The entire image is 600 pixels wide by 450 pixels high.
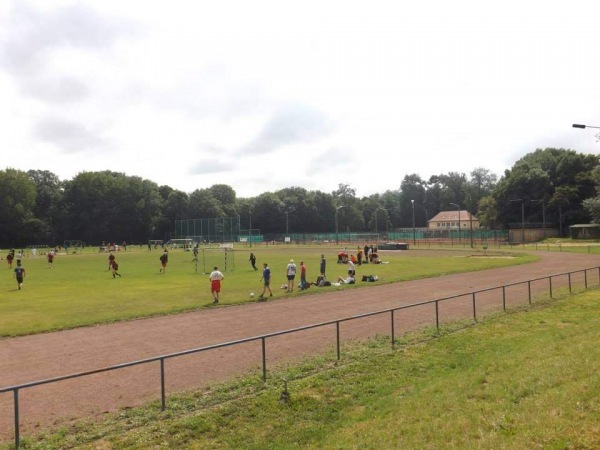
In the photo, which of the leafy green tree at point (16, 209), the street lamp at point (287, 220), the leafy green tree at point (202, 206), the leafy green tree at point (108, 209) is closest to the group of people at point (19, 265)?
the leafy green tree at point (16, 209)

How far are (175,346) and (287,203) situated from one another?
452ft

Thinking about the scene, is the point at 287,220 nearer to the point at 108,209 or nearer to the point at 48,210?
the point at 108,209

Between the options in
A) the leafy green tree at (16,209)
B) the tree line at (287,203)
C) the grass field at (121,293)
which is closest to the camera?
the grass field at (121,293)

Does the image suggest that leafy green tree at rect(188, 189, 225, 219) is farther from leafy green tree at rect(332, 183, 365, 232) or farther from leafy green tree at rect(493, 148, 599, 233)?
leafy green tree at rect(493, 148, 599, 233)

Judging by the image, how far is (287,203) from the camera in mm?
151750

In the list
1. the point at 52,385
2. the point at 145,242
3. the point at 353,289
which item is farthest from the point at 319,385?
the point at 145,242

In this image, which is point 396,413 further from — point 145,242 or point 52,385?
point 145,242

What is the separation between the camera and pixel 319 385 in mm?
10641

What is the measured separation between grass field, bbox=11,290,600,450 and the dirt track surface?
1086 mm

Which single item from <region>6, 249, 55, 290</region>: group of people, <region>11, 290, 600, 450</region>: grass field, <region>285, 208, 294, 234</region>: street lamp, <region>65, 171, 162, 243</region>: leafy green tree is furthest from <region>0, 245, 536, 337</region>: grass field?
<region>285, 208, 294, 234</region>: street lamp

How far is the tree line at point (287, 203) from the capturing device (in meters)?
100

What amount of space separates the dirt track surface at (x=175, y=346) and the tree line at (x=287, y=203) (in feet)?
156

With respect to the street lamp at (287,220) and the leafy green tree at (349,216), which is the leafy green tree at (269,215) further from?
the leafy green tree at (349,216)

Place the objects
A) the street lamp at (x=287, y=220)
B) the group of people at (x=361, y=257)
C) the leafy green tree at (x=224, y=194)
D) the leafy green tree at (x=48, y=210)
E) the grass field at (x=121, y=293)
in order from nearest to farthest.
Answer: the grass field at (x=121, y=293)
the group of people at (x=361, y=257)
the leafy green tree at (x=48, y=210)
the street lamp at (x=287, y=220)
the leafy green tree at (x=224, y=194)
